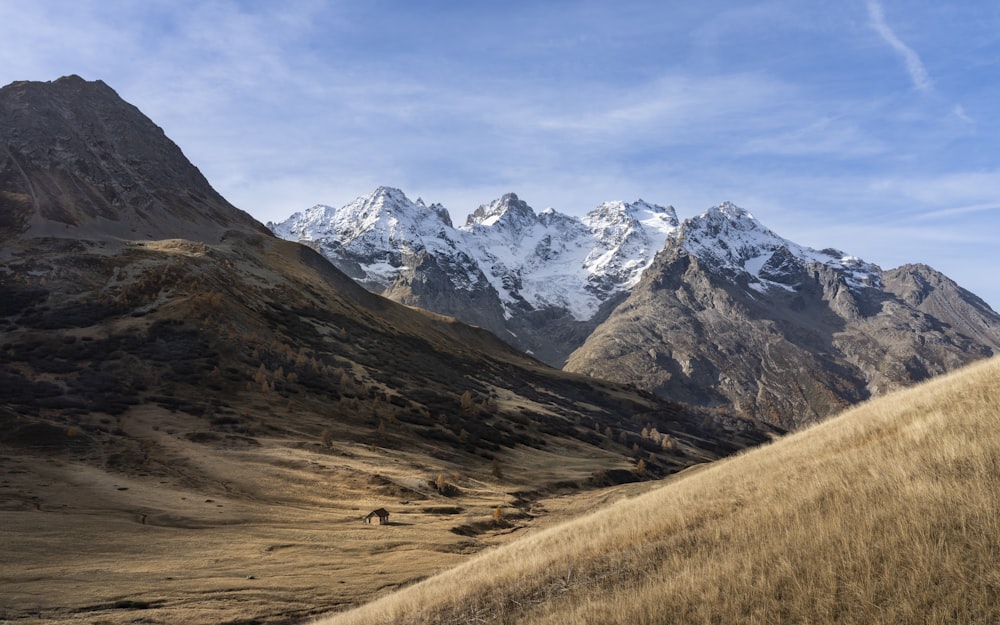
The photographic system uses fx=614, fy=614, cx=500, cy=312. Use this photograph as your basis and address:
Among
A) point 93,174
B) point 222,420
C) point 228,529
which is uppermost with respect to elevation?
point 93,174

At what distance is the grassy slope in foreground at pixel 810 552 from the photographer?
606 centimetres

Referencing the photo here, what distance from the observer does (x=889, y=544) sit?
6.69m

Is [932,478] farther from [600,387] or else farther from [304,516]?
[600,387]

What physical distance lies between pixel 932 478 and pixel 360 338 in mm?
83564

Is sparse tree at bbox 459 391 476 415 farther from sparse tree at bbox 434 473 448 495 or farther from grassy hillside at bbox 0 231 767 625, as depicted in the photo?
sparse tree at bbox 434 473 448 495

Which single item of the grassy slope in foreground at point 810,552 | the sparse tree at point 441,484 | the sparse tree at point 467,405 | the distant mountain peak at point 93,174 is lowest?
the sparse tree at point 441,484

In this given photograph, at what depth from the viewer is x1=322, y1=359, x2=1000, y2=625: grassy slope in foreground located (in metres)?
6.06

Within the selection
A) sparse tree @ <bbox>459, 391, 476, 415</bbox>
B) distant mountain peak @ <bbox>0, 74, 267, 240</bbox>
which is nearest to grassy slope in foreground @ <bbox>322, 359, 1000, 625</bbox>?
sparse tree @ <bbox>459, 391, 476, 415</bbox>

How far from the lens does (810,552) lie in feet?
23.1

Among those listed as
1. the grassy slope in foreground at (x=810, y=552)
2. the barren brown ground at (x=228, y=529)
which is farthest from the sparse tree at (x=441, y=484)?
the grassy slope in foreground at (x=810, y=552)

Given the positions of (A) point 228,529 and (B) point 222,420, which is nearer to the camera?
(A) point 228,529

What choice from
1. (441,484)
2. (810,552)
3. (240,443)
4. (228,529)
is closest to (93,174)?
(240,443)

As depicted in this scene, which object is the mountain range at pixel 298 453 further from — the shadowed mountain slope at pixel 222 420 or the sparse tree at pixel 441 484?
the sparse tree at pixel 441 484

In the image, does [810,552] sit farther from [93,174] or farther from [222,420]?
[93,174]
